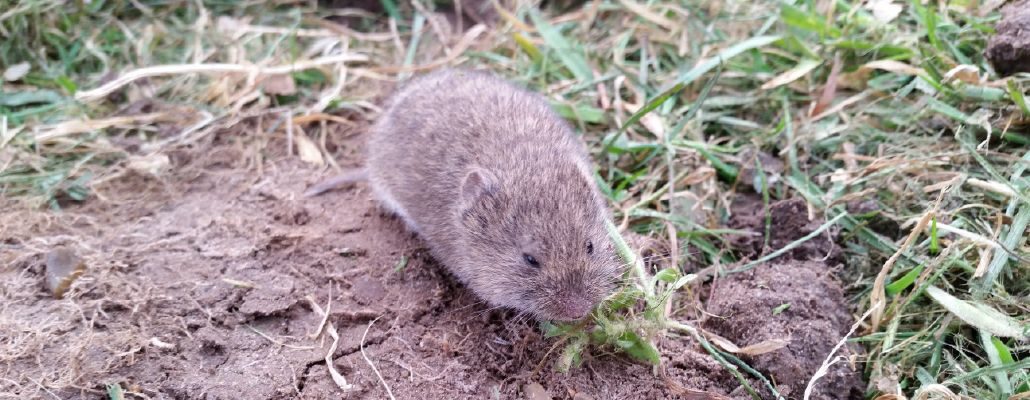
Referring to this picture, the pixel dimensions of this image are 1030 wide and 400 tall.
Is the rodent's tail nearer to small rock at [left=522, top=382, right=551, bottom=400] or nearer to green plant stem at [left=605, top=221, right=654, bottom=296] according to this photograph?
green plant stem at [left=605, top=221, right=654, bottom=296]

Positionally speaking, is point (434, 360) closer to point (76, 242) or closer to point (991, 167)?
point (76, 242)

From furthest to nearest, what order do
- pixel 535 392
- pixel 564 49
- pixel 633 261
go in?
pixel 564 49 → pixel 633 261 → pixel 535 392

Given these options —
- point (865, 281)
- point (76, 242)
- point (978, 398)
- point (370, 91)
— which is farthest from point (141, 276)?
point (978, 398)

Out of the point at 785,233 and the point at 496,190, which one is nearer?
the point at 496,190

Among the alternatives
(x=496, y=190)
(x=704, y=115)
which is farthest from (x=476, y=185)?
(x=704, y=115)

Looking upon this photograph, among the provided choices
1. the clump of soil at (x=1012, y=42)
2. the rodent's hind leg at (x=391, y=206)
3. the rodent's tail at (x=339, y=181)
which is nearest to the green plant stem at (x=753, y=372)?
the rodent's hind leg at (x=391, y=206)

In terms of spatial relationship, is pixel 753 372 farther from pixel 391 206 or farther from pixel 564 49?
pixel 564 49
